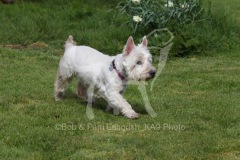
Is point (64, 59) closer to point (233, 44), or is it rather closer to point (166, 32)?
point (166, 32)

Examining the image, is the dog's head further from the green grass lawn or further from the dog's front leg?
the green grass lawn

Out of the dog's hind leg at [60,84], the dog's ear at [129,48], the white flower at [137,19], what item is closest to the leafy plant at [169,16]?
the white flower at [137,19]

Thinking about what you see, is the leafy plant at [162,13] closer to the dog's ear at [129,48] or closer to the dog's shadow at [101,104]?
the dog's shadow at [101,104]

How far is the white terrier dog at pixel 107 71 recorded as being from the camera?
7539 mm

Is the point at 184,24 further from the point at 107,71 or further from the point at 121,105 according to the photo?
the point at 121,105

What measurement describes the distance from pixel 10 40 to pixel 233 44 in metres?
5.54

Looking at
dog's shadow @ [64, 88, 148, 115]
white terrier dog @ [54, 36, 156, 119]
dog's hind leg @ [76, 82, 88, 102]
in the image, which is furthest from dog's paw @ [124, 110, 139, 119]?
dog's hind leg @ [76, 82, 88, 102]

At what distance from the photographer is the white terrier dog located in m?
7.54

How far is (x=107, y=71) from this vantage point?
25.7 ft

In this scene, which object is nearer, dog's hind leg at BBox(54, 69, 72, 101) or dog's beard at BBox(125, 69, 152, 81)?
dog's beard at BBox(125, 69, 152, 81)

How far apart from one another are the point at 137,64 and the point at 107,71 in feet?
1.68

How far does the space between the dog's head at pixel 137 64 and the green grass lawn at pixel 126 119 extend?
60cm

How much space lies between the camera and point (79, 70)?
8.22 m

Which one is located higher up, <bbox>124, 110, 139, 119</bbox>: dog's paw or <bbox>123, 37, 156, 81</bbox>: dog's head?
<bbox>123, 37, 156, 81</bbox>: dog's head
